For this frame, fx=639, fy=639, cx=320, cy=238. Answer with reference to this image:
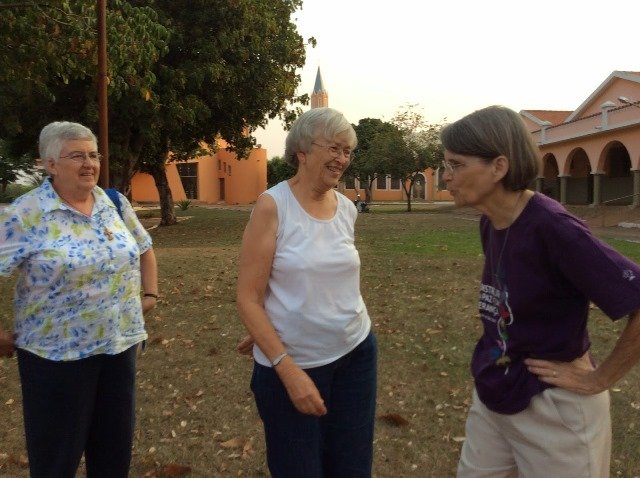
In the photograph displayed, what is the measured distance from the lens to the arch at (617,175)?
32531 millimetres

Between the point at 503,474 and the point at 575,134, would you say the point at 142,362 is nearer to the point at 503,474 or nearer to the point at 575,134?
the point at 503,474

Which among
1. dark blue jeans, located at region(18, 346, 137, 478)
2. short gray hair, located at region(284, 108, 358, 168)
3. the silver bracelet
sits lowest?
dark blue jeans, located at region(18, 346, 137, 478)

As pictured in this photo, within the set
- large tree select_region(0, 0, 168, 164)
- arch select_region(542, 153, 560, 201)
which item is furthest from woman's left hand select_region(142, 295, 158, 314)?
arch select_region(542, 153, 560, 201)

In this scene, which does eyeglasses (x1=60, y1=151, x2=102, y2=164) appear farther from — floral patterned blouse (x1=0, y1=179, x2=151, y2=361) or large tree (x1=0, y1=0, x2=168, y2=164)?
large tree (x1=0, y1=0, x2=168, y2=164)

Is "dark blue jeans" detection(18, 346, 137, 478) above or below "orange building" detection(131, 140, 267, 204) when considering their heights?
below

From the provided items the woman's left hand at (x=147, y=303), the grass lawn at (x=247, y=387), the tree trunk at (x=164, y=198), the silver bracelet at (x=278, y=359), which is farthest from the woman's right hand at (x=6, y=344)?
the tree trunk at (x=164, y=198)

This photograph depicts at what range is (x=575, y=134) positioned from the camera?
32750mm

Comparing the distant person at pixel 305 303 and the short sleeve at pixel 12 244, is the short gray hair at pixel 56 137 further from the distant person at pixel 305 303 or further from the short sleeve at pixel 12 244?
the distant person at pixel 305 303

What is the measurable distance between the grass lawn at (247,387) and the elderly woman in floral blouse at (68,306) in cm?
102

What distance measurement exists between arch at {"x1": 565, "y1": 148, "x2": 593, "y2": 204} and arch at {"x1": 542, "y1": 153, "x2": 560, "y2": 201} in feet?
2.58

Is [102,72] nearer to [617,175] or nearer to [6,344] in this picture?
[6,344]

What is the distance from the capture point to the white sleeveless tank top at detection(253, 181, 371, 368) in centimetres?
229

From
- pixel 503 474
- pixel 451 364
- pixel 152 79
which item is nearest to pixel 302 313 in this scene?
pixel 503 474

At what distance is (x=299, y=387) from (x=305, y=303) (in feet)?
0.97
